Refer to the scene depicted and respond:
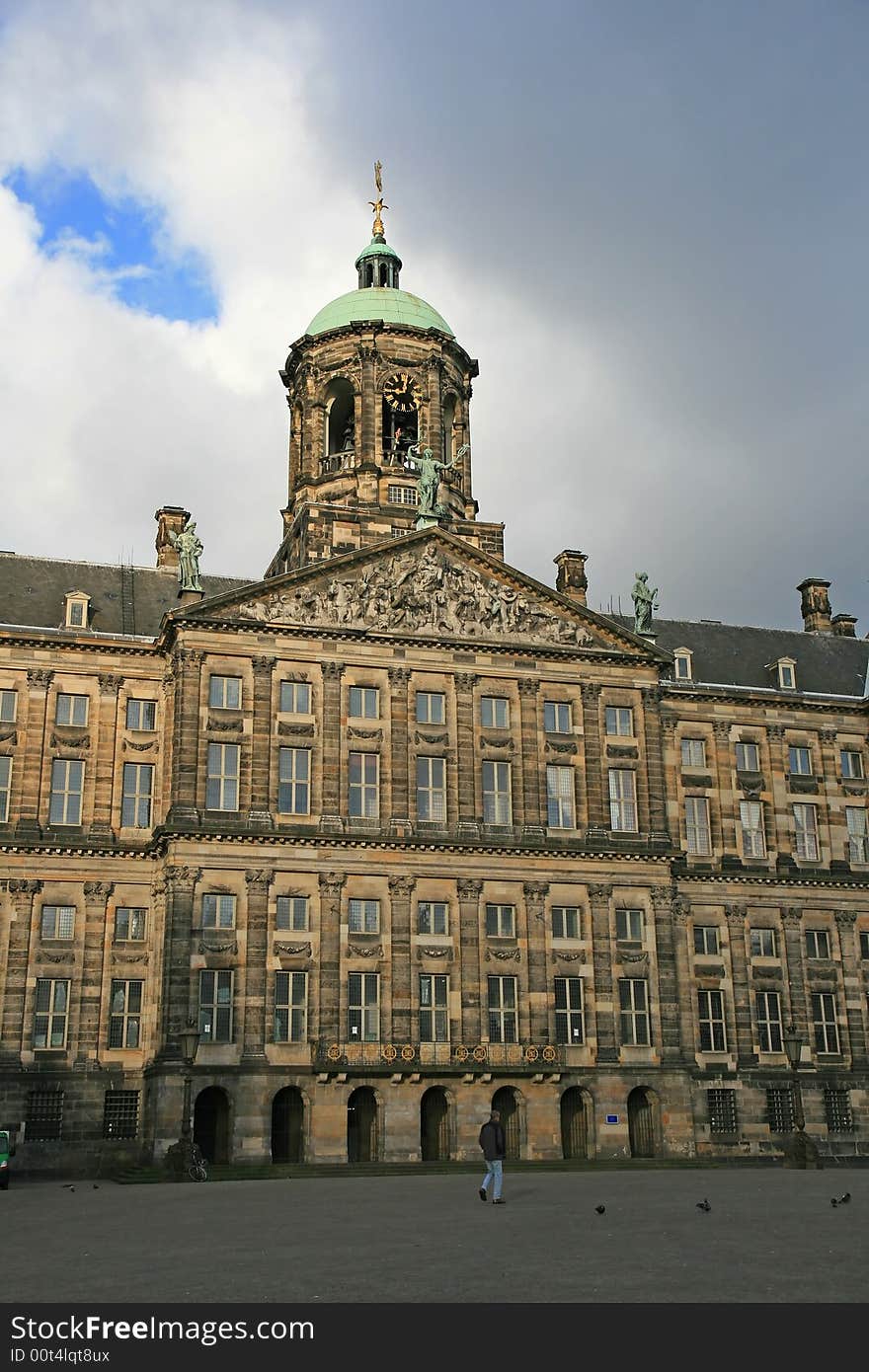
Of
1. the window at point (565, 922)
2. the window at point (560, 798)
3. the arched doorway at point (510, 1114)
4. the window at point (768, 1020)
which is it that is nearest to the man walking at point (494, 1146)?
the arched doorway at point (510, 1114)

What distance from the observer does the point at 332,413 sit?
62438mm

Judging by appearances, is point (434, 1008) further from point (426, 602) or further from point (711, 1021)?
point (426, 602)

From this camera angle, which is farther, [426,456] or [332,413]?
[332,413]

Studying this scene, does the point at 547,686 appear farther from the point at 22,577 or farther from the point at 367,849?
the point at 22,577

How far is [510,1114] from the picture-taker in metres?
48.1

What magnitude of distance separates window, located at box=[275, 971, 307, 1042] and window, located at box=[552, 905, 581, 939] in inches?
355

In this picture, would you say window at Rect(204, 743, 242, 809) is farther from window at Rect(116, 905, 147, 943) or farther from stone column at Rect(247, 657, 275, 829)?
window at Rect(116, 905, 147, 943)

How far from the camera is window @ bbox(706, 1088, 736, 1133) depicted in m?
52.9

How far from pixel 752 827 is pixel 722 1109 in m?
10.9

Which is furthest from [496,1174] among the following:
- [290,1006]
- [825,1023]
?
[825,1023]

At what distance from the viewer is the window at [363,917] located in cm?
4831

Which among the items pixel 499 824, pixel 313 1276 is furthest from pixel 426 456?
pixel 313 1276

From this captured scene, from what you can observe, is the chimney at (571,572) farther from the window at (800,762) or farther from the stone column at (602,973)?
the stone column at (602,973)
